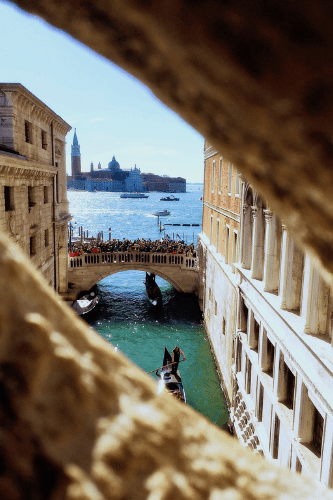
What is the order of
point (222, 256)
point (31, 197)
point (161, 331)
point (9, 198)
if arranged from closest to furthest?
1. point (9, 198)
2. point (31, 197)
3. point (222, 256)
4. point (161, 331)

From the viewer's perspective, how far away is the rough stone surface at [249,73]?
2.15 feet

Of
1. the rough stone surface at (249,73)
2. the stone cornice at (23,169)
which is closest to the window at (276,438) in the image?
the rough stone surface at (249,73)

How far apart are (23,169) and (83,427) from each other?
39.0 ft

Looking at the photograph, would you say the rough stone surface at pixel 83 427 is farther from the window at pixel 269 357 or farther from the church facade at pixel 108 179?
the church facade at pixel 108 179

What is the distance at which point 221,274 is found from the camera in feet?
44.7

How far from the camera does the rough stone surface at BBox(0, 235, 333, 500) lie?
2.41 feet

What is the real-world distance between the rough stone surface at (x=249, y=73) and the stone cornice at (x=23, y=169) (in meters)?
9.67

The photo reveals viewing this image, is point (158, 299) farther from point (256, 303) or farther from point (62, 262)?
point (256, 303)

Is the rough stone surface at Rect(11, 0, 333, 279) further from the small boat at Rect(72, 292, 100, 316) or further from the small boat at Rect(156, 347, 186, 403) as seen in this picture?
the small boat at Rect(72, 292, 100, 316)

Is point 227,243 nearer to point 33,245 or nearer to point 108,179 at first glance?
point 33,245

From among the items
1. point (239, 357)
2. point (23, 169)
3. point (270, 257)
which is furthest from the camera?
point (23, 169)

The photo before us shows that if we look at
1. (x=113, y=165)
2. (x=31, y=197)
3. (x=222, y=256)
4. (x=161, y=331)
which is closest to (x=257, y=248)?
(x=222, y=256)

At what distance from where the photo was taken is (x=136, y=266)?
77.3ft

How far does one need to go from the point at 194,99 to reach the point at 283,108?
207 millimetres
